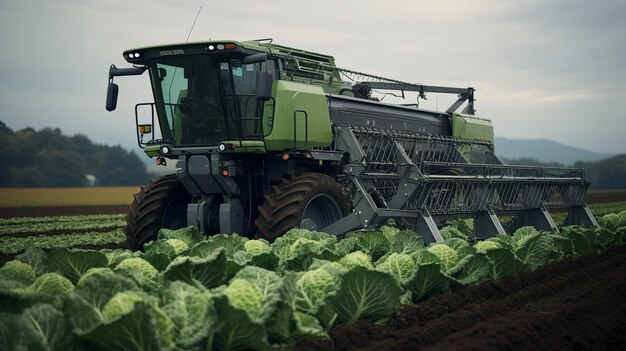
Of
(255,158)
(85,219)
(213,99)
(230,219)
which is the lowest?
(85,219)

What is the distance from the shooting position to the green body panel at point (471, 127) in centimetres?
1527

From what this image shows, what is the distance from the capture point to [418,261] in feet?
20.9

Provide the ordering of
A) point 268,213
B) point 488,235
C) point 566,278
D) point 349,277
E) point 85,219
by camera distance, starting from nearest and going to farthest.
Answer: point 349,277 < point 566,278 < point 268,213 < point 488,235 < point 85,219

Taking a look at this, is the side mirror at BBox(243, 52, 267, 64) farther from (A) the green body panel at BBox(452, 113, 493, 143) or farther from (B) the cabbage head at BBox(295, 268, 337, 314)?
(A) the green body panel at BBox(452, 113, 493, 143)

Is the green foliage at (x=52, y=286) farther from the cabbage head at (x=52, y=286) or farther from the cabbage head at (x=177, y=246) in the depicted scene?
the cabbage head at (x=177, y=246)

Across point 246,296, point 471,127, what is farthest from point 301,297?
point 471,127

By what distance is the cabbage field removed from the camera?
3910 millimetres

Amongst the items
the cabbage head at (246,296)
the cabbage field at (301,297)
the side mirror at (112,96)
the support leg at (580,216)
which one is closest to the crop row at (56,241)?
the side mirror at (112,96)

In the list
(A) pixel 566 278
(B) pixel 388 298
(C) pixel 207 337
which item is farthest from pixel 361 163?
(C) pixel 207 337

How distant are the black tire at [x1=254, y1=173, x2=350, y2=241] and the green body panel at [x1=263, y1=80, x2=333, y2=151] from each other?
53 centimetres

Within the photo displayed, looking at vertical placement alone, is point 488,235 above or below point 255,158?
below

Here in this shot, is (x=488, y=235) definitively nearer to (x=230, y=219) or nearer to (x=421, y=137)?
(x=421, y=137)

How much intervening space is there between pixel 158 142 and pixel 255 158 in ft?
4.64

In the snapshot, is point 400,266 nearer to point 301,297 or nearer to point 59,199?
point 301,297
